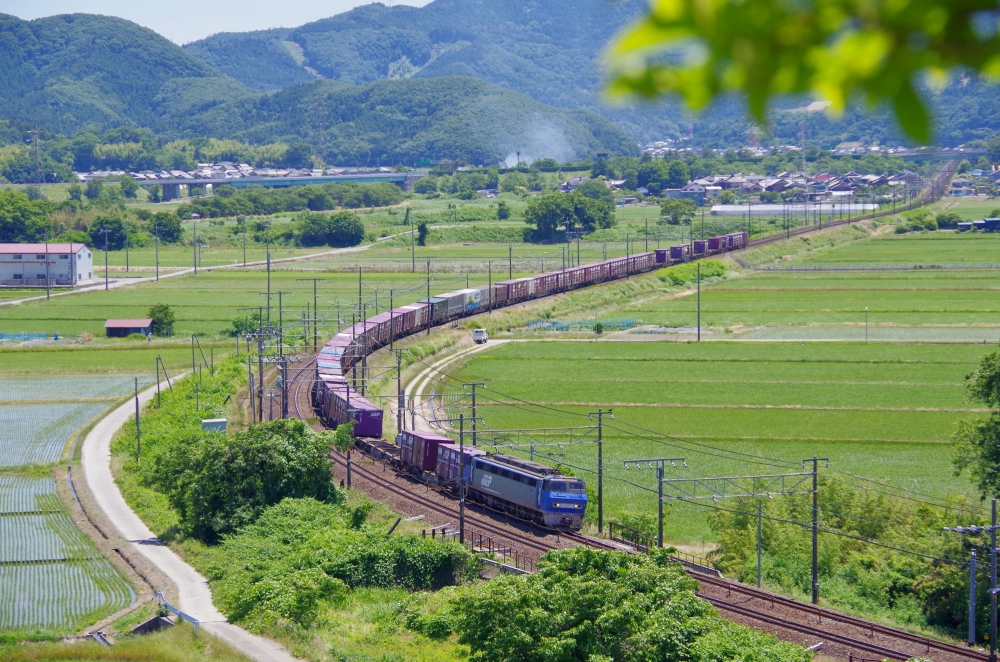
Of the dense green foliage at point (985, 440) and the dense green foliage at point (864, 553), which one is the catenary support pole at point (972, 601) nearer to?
the dense green foliage at point (864, 553)

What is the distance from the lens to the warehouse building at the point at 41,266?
102 m

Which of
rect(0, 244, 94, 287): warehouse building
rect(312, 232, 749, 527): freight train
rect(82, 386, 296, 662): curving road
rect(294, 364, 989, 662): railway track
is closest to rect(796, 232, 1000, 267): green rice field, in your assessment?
rect(312, 232, 749, 527): freight train

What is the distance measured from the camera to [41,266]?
102 metres

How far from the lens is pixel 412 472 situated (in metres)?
41.9

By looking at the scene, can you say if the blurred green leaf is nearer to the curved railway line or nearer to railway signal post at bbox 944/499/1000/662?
the curved railway line

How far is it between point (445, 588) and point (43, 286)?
82.8m

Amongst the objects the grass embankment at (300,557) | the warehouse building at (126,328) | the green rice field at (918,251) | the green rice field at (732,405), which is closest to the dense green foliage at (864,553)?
the green rice field at (732,405)

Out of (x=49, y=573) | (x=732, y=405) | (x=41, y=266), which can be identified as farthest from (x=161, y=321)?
(x=49, y=573)

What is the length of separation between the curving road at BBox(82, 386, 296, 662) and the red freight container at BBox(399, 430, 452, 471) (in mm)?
9049

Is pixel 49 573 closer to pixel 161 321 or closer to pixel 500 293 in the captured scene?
pixel 161 321

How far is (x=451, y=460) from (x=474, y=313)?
40.4 m

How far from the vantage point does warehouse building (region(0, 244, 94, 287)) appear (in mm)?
101812

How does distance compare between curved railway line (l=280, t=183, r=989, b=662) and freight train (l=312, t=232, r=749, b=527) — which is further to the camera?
freight train (l=312, t=232, r=749, b=527)

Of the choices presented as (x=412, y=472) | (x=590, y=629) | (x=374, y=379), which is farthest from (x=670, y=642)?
(x=374, y=379)
